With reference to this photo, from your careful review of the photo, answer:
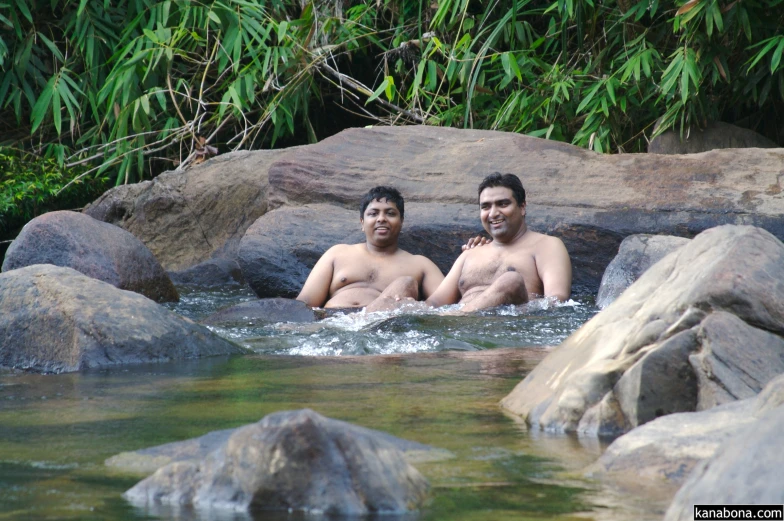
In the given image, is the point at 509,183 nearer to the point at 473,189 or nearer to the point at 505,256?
A: the point at 505,256

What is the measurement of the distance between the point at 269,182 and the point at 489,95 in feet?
8.60

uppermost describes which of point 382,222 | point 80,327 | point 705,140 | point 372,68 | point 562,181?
point 372,68

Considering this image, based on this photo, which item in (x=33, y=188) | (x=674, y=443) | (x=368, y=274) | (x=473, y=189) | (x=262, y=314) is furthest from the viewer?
(x=33, y=188)

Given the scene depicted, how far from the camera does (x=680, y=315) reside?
258 cm

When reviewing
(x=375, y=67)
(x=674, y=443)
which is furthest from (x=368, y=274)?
(x=375, y=67)

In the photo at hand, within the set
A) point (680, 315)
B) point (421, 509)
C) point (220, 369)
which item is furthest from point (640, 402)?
point (220, 369)

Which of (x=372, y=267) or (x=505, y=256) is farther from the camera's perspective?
(x=372, y=267)

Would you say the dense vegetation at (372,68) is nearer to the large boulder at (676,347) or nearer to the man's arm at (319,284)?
the man's arm at (319,284)

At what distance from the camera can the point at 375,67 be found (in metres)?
11.2

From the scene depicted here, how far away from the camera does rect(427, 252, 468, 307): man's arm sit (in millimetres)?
6500

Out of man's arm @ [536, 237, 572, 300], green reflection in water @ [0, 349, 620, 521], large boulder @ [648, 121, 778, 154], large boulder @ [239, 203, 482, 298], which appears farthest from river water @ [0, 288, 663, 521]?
large boulder @ [648, 121, 778, 154]

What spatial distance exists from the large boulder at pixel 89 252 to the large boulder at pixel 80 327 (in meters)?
2.62

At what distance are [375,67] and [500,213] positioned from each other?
511 cm

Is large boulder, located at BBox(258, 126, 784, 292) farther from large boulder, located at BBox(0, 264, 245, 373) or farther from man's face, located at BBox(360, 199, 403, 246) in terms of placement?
large boulder, located at BBox(0, 264, 245, 373)
